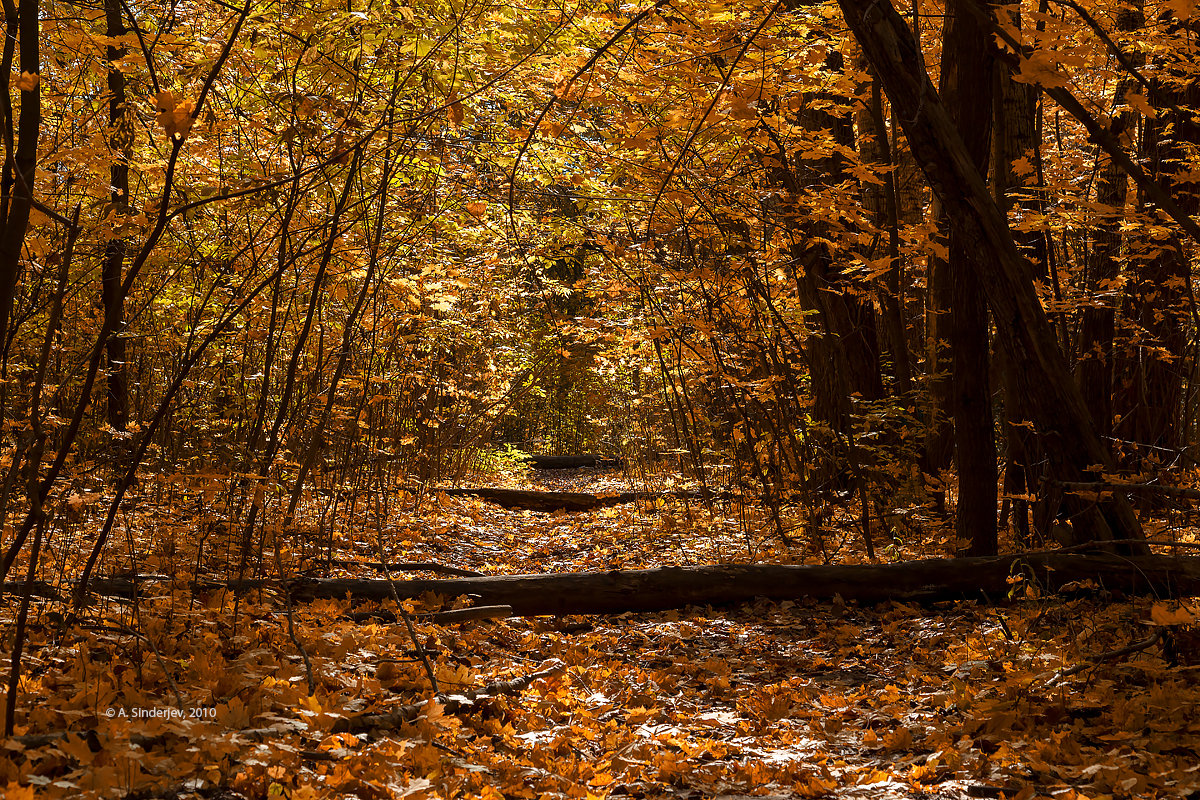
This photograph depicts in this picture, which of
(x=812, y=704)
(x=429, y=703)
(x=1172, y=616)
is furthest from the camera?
(x=812, y=704)

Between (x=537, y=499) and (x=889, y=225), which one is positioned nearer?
(x=889, y=225)

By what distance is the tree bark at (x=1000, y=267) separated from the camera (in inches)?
154

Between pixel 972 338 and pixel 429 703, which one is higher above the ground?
pixel 972 338

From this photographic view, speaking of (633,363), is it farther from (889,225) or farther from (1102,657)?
(1102,657)

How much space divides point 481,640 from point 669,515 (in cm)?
447

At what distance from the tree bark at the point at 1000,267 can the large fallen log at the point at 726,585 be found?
1.75 feet

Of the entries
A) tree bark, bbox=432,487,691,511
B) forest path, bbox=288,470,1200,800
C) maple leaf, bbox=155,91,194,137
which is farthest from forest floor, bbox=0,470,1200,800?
tree bark, bbox=432,487,691,511

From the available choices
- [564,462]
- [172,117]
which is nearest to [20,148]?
[172,117]

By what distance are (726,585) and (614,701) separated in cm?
157

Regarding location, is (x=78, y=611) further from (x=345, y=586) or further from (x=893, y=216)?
(x=893, y=216)

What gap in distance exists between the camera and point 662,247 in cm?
714

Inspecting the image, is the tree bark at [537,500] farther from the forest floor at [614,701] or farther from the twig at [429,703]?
the twig at [429,703]

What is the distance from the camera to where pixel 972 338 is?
512cm

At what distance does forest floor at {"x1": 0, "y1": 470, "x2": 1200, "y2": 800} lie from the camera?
2.29 m
